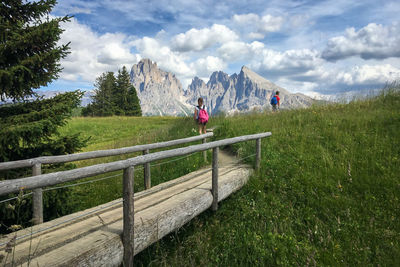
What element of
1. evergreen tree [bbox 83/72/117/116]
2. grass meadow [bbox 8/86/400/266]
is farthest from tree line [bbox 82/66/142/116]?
grass meadow [bbox 8/86/400/266]

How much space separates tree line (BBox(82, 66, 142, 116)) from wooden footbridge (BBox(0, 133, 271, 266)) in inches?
1852

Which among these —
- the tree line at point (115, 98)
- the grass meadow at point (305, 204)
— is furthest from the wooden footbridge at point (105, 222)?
the tree line at point (115, 98)

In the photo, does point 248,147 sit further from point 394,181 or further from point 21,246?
point 21,246

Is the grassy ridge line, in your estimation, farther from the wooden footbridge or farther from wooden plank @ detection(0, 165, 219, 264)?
wooden plank @ detection(0, 165, 219, 264)

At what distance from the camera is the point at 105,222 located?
3.59m

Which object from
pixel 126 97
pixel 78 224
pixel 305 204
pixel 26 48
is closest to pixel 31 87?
pixel 26 48

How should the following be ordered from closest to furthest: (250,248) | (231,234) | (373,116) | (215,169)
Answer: (250,248), (231,234), (215,169), (373,116)

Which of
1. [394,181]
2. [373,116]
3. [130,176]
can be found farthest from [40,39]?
[373,116]

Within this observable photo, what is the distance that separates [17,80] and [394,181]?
334 inches

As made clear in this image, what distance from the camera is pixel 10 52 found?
515cm

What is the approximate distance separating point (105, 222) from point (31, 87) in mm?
3822

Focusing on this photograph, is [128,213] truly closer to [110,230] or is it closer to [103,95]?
[110,230]

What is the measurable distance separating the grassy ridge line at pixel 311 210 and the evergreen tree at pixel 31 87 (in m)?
2.91

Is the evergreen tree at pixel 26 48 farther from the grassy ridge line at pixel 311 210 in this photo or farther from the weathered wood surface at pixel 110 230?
the grassy ridge line at pixel 311 210
